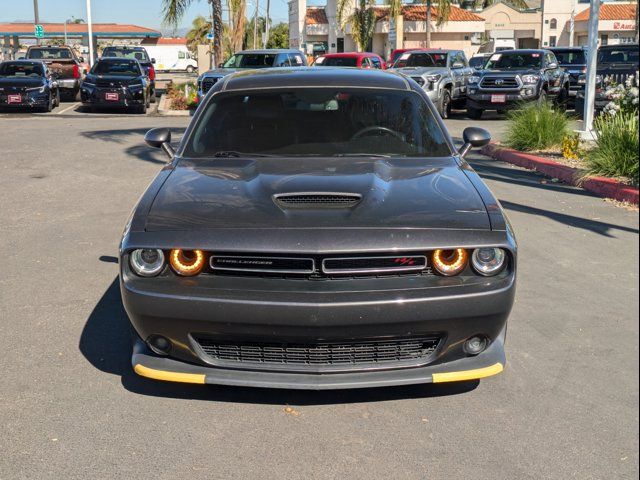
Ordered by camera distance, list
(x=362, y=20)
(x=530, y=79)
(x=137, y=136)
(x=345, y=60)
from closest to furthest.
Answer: (x=137, y=136)
(x=530, y=79)
(x=345, y=60)
(x=362, y=20)

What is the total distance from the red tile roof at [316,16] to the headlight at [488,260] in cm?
6669

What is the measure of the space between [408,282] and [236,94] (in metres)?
2.43

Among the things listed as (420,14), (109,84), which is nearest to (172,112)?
(109,84)

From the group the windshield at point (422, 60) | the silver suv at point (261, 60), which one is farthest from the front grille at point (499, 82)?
the silver suv at point (261, 60)

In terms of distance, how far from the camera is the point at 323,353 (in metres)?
3.83

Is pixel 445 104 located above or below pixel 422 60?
below

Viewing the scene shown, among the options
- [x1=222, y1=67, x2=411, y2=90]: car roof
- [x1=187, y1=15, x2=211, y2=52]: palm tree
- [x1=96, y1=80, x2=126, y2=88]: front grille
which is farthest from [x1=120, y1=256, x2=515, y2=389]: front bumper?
[x1=187, y1=15, x2=211, y2=52]: palm tree

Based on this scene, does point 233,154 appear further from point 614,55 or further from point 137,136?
point 614,55

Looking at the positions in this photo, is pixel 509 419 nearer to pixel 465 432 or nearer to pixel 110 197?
pixel 465 432

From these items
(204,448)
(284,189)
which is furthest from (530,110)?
(204,448)

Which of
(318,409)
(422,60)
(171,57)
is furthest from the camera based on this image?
(171,57)

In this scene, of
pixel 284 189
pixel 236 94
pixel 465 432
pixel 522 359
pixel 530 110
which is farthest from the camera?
pixel 530 110

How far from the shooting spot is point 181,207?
161 inches

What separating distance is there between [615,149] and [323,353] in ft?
25.5
